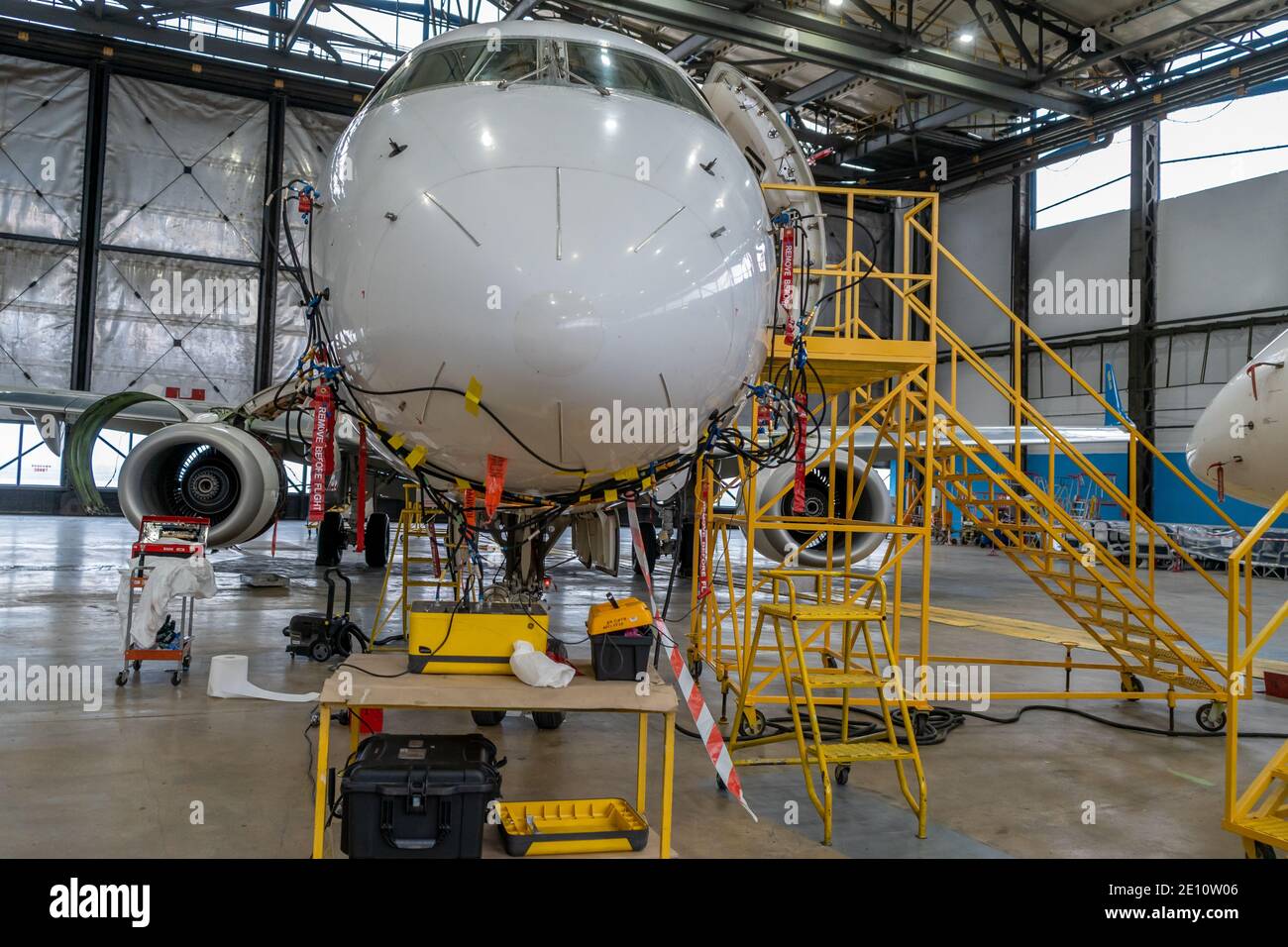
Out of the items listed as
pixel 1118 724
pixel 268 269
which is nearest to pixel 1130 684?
pixel 1118 724

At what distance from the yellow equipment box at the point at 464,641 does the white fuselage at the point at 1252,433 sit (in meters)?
5.68

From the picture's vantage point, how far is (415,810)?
11.2 ft

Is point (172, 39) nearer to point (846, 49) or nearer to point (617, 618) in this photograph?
point (846, 49)

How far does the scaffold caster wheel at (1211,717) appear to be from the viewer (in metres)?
6.92

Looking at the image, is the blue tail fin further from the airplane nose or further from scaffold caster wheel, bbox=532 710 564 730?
the airplane nose

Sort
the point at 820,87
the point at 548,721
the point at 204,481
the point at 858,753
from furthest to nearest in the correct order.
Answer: the point at 820,87, the point at 204,481, the point at 548,721, the point at 858,753

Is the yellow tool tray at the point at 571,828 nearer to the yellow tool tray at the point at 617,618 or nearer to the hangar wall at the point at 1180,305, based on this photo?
the yellow tool tray at the point at 617,618

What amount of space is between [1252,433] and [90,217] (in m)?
26.9

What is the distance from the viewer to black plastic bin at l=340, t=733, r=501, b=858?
342 cm

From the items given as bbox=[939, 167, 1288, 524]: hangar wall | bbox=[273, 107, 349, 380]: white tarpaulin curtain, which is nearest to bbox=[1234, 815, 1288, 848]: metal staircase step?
bbox=[939, 167, 1288, 524]: hangar wall

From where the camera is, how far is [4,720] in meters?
5.95

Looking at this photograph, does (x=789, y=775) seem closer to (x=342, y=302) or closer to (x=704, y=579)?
(x=704, y=579)

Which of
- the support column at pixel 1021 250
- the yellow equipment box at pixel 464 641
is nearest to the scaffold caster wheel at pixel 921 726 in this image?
the yellow equipment box at pixel 464 641
